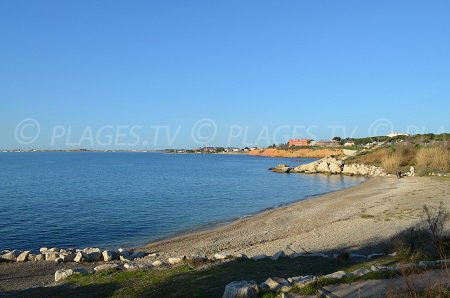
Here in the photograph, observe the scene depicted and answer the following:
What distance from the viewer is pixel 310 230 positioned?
2120 cm

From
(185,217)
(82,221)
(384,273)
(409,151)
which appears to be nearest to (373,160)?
(409,151)

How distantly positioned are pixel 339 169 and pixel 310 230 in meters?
54.1

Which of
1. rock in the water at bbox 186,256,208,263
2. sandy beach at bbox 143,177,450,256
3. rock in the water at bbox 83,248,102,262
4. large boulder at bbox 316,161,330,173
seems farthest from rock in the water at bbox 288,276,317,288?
large boulder at bbox 316,161,330,173

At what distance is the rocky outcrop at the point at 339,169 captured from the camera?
64131 mm

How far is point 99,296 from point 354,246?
9.72 metres

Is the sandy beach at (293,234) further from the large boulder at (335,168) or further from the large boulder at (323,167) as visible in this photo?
the large boulder at (323,167)

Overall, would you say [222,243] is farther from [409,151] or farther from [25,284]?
[409,151]

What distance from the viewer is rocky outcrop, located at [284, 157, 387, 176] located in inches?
2525

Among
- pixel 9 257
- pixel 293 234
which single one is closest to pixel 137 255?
pixel 9 257

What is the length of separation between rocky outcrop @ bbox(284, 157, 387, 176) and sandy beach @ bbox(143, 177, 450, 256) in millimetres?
33317

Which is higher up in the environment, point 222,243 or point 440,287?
point 440,287

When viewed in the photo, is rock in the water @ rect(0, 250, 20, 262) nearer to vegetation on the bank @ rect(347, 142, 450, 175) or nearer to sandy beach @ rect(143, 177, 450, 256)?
sandy beach @ rect(143, 177, 450, 256)

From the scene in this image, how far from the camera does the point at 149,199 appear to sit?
4003 cm

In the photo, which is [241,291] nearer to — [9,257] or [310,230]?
[9,257]
